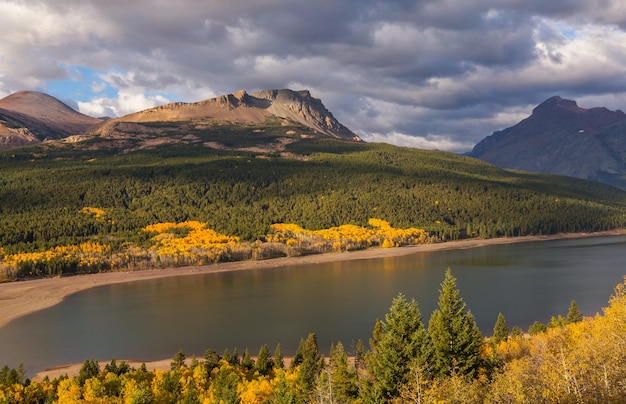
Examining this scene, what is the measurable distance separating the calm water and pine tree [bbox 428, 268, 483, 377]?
41412 millimetres

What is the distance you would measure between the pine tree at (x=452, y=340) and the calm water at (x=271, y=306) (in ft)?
136

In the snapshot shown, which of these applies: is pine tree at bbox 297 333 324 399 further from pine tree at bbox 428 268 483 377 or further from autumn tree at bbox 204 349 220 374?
pine tree at bbox 428 268 483 377

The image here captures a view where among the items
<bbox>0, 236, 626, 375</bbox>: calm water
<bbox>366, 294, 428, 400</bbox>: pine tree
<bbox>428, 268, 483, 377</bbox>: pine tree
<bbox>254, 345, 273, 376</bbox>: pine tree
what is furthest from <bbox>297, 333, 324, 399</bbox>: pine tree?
<bbox>428, 268, 483, 377</bbox>: pine tree

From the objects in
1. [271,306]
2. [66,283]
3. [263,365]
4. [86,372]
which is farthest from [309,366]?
[66,283]

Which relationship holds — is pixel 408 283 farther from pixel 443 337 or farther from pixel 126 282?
pixel 443 337

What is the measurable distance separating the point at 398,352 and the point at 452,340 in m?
6.73

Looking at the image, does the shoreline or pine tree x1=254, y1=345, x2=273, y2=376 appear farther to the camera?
the shoreline

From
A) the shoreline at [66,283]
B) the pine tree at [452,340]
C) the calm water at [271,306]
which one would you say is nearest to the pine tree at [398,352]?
the pine tree at [452,340]

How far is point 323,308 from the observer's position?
11312cm

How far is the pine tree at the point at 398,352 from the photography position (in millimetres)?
38094

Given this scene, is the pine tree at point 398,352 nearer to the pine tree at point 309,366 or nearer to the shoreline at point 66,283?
the pine tree at point 309,366

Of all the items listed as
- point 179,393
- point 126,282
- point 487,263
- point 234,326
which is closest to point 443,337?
point 179,393

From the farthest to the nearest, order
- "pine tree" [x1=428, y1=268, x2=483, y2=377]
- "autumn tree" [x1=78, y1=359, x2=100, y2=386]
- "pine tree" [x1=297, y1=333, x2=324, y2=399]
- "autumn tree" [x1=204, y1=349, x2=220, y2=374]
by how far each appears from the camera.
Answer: "autumn tree" [x1=204, y1=349, x2=220, y2=374] → "autumn tree" [x1=78, y1=359, x2=100, y2=386] → "pine tree" [x1=297, y1=333, x2=324, y2=399] → "pine tree" [x1=428, y1=268, x2=483, y2=377]

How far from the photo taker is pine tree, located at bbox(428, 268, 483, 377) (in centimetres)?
4219
